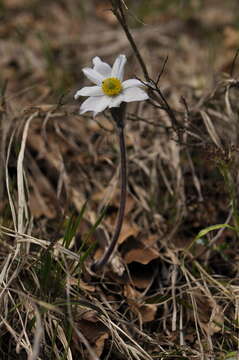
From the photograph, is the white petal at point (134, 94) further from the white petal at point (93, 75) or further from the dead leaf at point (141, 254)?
the dead leaf at point (141, 254)

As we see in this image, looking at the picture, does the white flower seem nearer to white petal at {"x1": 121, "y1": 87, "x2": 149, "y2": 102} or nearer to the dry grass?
white petal at {"x1": 121, "y1": 87, "x2": 149, "y2": 102}

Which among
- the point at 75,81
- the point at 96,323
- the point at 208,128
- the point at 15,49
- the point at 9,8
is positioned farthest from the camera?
the point at 9,8

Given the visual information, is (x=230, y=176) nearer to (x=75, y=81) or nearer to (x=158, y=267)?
(x=158, y=267)

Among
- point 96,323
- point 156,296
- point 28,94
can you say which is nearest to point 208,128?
point 156,296

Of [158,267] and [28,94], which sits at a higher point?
[28,94]

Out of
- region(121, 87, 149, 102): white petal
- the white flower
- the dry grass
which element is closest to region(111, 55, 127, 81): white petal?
the white flower

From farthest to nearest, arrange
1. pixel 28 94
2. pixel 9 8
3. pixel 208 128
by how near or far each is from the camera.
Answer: pixel 9 8 → pixel 28 94 → pixel 208 128

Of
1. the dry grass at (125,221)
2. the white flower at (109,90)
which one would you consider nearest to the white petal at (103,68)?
the white flower at (109,90)
